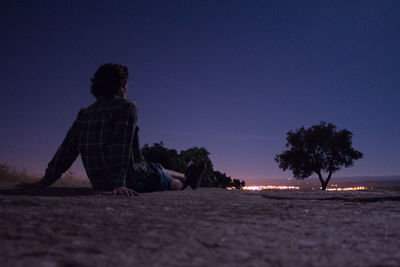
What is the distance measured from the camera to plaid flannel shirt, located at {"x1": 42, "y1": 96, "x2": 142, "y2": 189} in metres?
3.95

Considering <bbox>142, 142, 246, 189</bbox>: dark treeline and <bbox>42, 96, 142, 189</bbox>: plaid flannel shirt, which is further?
<bbox>142, 142, 246, 189</bbox>: dark treeline

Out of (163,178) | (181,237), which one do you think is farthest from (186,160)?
(181,237)

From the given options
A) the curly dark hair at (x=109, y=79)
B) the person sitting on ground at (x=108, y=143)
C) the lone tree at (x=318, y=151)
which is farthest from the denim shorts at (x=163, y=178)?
the lone tree at (x=318, y=151)

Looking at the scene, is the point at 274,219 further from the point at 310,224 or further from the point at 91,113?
the point at 91,113

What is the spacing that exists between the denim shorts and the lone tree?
28689 mm

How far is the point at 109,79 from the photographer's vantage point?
4.30 metres

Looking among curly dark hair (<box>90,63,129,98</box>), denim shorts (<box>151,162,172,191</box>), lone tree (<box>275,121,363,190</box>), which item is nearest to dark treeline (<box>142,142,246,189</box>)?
denim shorts (<box>151,162,172,191</box>)

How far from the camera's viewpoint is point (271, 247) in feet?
5.62

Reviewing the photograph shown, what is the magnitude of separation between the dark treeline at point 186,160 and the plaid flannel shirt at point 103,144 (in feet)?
6.32

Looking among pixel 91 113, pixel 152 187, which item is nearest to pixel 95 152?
pixel 91 113

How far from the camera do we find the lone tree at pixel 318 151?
101ft

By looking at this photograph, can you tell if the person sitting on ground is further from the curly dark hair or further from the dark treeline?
the dark treeline

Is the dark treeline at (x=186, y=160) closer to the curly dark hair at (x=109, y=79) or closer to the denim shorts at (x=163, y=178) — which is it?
the denim shorts at (x=163, y=178)

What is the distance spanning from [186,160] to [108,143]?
42.3 feet
